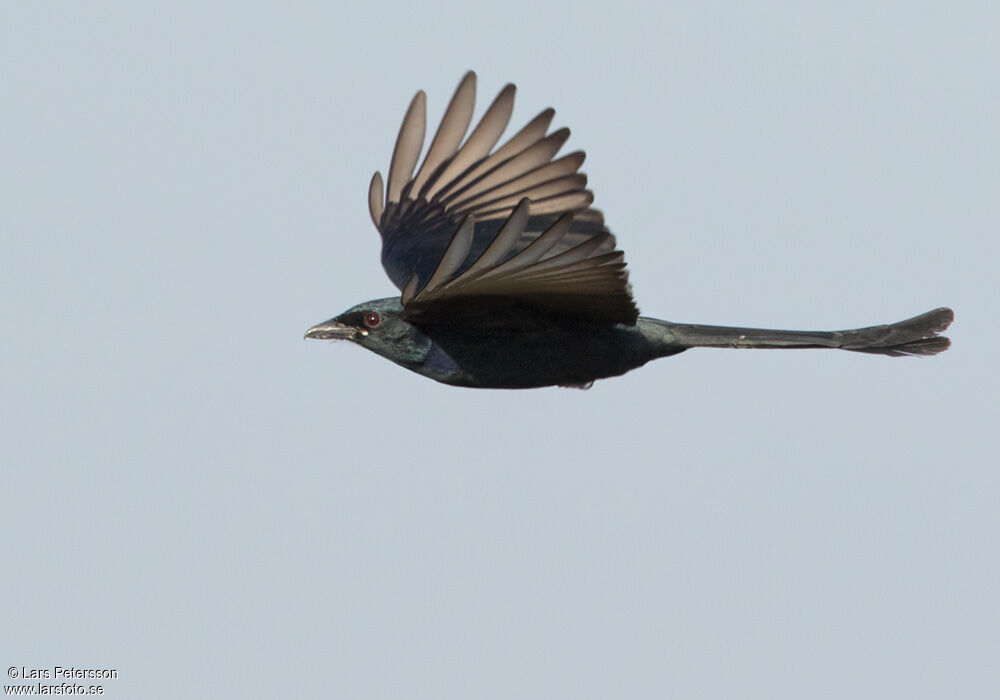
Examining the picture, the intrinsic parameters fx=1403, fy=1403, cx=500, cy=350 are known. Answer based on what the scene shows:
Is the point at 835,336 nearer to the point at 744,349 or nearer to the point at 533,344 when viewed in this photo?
the point at 744,349

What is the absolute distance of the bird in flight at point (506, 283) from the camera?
6379 mm

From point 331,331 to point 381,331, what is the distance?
1.13ft

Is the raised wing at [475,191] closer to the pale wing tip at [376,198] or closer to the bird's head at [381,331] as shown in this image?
the pale wing tip at [376,198]

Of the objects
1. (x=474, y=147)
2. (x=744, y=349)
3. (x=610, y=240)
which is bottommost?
(x=744, y=349)

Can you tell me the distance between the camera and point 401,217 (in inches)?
340

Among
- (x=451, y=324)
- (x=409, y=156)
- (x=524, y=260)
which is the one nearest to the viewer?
(x=524, y=260)

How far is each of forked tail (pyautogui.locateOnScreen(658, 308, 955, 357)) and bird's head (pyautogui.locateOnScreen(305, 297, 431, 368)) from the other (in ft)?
4.54

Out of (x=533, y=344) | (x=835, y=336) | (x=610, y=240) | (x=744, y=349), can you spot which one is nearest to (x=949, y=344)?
(x=835, y=336)

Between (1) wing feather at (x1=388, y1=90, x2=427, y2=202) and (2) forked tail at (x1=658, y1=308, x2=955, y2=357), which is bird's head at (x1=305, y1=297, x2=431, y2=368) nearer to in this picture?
(2) forked tail at (x1=658, y1=308, x2=955, y2=357)

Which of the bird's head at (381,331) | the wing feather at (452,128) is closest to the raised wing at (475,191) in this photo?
the wing feather at (452,128)

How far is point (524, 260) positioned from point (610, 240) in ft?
5.83

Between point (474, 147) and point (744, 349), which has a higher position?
point (474, 147)

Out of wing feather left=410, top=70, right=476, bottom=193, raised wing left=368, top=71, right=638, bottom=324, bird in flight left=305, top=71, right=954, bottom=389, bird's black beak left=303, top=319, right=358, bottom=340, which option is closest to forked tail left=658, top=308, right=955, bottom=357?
bird in flight left=305, top=71, right=954, bottom=389

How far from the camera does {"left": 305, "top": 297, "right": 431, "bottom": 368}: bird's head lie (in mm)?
7172
